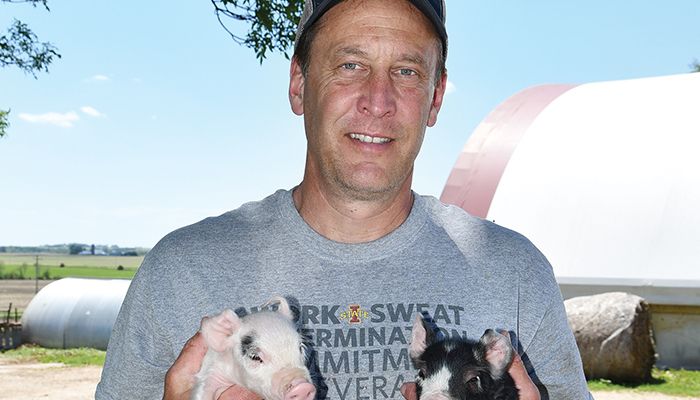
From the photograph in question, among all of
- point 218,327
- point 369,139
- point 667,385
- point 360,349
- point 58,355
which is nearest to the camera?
point 218,327

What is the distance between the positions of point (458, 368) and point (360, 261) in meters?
0.61

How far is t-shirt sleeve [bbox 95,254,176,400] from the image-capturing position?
3170 mm

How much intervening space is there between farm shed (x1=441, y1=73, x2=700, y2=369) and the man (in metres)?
17.4

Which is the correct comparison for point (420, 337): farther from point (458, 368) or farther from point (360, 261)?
point (360, 261)

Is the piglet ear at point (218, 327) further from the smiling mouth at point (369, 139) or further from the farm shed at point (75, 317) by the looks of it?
the farm shed at point (75, 317)

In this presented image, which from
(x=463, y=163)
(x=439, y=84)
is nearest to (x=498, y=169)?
(x=463, y=163)

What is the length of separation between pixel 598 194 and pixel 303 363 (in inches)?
779

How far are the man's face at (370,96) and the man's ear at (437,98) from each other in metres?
0.21

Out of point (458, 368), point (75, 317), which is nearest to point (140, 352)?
point (458, 368)

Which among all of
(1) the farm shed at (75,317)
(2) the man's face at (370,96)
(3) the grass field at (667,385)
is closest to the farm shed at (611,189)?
(3) the grass field at (667,385)

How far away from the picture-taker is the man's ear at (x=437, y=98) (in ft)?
11.6

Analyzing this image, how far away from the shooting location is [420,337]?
284cm

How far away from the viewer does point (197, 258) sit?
3.26 m

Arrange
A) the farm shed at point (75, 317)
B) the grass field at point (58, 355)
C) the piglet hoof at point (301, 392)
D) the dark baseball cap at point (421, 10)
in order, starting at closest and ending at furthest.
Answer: the piglet hoof at point (301, 392)
the dark baseball cap at point (421, 10)
the grass field at point (58, 355)
the farm shed at point (75, 317)
